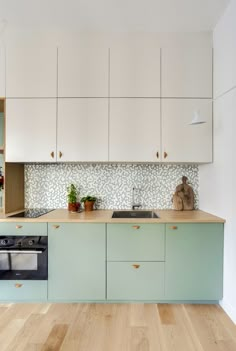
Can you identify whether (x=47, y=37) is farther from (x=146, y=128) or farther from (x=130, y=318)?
(x=130, y=318)

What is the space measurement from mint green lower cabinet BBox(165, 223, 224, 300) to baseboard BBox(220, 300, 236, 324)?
0.21ft

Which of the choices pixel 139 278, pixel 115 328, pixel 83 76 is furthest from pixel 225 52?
pixel 115 328

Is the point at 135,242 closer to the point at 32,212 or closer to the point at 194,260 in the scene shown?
the point at 194,260

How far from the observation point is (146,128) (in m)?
2.43

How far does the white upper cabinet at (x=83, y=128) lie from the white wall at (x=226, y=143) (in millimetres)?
1085

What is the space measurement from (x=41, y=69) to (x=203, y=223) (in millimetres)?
2167

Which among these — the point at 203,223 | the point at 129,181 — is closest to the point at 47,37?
the point at 129,181

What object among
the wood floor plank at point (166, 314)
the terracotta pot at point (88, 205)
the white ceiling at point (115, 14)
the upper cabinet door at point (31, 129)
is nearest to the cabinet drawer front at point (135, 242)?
the wood floor plank at point (166, 314)

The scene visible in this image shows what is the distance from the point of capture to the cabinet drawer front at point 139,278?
2227 millimetres

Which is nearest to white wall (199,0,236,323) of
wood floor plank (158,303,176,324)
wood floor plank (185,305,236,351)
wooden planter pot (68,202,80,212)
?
wood floor plank (185,305,236,351)

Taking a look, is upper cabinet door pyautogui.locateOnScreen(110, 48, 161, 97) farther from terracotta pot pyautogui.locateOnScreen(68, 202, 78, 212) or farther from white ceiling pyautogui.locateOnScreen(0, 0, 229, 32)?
terracotta pot pyautogui.locateOnScreen(68, 202, 78, 212)

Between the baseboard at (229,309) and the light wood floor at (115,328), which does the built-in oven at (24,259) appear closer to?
the light wood floor at (115,328)

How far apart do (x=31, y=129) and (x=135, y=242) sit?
1.51m

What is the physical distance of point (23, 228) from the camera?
226 centimetres
